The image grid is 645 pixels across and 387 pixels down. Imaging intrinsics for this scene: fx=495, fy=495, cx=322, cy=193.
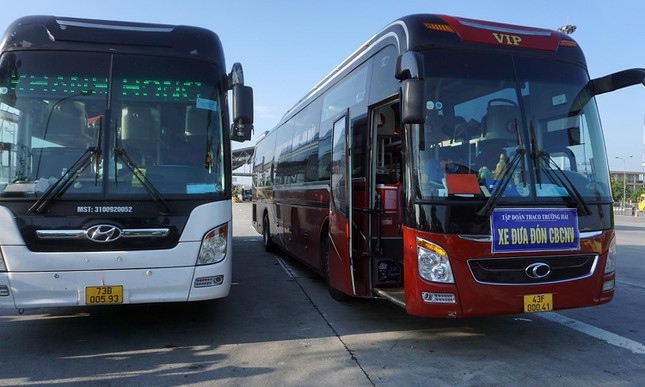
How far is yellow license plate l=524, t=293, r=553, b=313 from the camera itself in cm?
483

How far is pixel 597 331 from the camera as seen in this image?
6.04m

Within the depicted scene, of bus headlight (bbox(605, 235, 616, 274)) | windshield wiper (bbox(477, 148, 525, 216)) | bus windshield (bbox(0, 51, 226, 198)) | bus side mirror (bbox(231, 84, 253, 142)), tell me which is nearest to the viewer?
windshield wiper (bbox(477, 148, 525, 216))

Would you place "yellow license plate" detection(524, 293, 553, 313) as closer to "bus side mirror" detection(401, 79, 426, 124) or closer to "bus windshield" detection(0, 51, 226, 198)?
"bus side mirror" detection(401, 79, 426, 124)

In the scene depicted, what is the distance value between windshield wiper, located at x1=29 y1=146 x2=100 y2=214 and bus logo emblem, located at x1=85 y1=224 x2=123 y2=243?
472 millimetres

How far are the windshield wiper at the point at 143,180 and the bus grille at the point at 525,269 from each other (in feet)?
10.2

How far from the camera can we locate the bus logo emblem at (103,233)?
16.1ft

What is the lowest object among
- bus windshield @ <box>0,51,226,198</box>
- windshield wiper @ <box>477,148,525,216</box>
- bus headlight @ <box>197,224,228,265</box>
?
bus headlight @ <box>197,224,228,265</box>

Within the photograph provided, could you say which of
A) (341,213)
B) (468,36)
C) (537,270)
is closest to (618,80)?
(468,36)

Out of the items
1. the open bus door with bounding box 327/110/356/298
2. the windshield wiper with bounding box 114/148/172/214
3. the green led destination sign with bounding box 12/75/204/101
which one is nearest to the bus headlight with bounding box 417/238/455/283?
the open bus door with bounding box 327/110/356/298

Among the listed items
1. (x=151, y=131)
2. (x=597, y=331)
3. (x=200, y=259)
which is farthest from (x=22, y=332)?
(x=597, y=331)

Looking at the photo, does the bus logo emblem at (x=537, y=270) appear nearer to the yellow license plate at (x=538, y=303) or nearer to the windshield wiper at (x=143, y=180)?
the yellow license plate at (x=538, y=303)

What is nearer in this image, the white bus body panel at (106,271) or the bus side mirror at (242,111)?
the white bus body panel at (106,271)

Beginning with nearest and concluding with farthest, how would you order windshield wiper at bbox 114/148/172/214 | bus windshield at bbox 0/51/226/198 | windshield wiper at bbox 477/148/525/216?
windshield wiper at bbox 477/148/525/216 < bus windshield at bbox 0/51/226/198 < windshield wiper at bbox 114/148/172/214

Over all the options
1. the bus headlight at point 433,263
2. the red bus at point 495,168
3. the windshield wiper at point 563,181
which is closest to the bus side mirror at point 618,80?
the red bus at point 495,168
